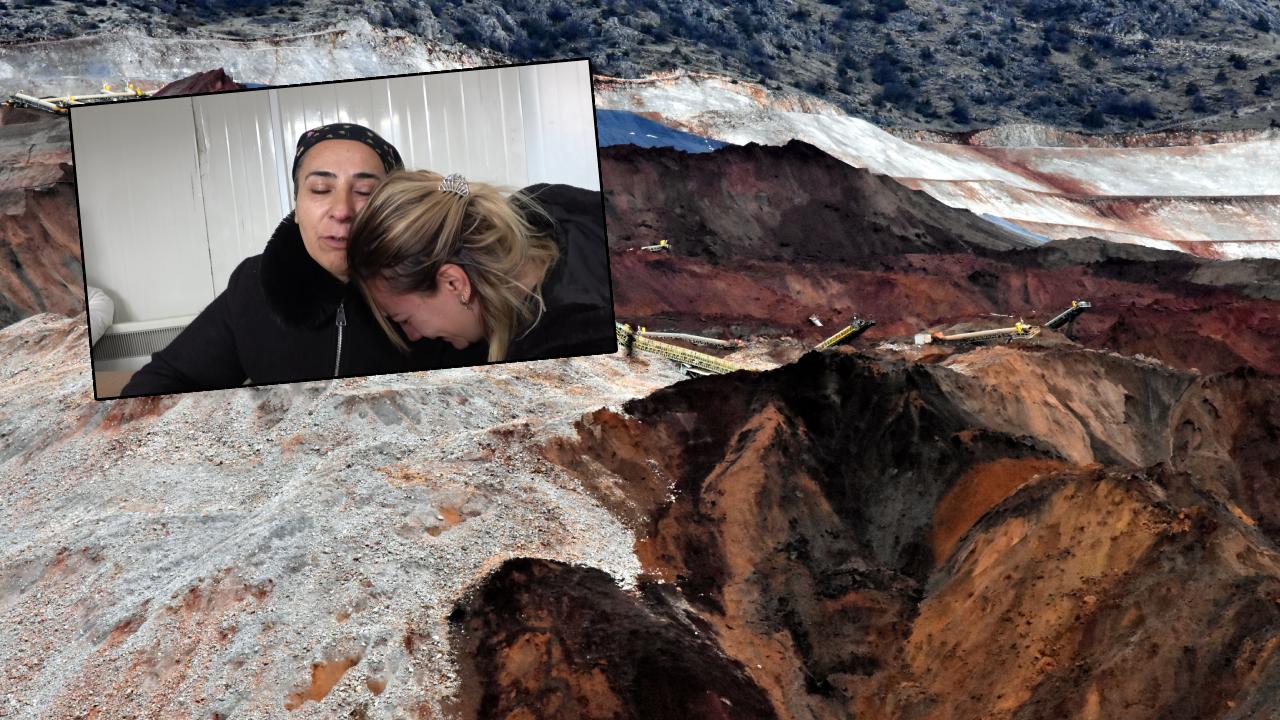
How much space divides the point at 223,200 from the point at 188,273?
1398 millimetres

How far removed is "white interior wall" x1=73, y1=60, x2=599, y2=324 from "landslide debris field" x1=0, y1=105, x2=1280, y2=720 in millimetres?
4564

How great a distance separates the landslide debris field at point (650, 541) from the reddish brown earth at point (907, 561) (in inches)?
2.3

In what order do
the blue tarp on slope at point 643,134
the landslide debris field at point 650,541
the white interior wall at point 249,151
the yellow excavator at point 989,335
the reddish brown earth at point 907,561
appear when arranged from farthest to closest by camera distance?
1. the blue tarp on slope at point 643,134
2. the yellow excavator at point 989,335
3. the white interior wall at point 249,151
4. the reddish brown earth at point 907,561
5. the landslide debris field at point 650,541

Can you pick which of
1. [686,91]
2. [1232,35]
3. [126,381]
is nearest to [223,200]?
[126,381]

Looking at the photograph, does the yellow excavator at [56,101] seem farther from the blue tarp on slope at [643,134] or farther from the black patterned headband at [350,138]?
the black patterned headband at [350,138]

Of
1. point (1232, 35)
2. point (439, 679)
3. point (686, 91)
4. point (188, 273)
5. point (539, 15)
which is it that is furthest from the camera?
point (1232, 35)

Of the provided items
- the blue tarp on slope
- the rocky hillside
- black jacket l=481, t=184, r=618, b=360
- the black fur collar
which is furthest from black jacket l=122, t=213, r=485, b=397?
the rocky hillside

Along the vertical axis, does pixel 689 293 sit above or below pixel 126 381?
below

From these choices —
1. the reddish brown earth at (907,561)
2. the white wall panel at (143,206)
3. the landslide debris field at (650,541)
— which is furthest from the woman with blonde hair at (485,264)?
the reddish brown earth at (907,561)

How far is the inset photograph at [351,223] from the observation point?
2300 cm

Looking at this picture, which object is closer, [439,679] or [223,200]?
[439,679]

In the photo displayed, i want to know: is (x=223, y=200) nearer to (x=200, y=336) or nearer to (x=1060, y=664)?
(x=200, y=336)

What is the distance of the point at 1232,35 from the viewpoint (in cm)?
9875

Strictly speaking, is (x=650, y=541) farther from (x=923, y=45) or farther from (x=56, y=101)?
(x=923, y=45)
